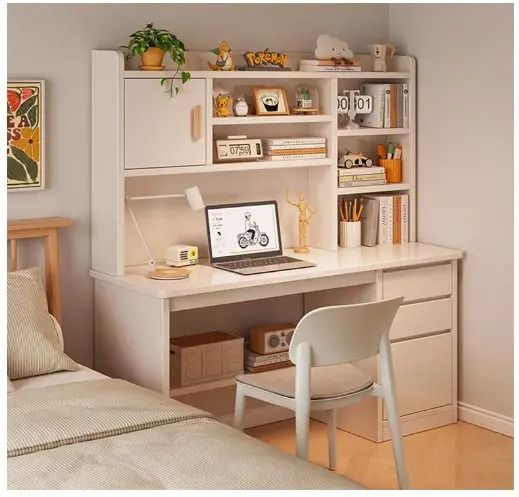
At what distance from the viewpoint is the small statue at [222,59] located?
14.2 ft

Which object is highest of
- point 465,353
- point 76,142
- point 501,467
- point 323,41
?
point 323,41

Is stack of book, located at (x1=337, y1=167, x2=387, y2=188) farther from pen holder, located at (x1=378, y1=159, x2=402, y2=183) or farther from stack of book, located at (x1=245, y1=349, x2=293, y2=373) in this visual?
→ stack of book, located at (x1=245, y1=349, x2=293, y2=373)

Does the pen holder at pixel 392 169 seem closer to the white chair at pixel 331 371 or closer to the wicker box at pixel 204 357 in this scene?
the wicker box at pixel 204 357

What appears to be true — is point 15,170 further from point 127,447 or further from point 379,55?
point 379,55

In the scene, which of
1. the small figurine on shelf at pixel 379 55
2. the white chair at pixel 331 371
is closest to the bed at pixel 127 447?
the white chair at pixel 331 371

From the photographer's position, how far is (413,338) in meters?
4.58

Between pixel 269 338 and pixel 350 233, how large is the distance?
0.62 metres

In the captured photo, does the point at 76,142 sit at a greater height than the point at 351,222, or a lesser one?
greater

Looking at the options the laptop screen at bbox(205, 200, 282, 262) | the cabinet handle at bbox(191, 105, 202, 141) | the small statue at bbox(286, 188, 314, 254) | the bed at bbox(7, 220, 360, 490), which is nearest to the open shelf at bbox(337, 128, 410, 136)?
the small statue at bbox(286, 188, 314, 254)

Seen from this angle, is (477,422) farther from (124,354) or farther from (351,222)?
(124,354)

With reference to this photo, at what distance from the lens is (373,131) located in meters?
4.80

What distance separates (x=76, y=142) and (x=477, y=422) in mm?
2185

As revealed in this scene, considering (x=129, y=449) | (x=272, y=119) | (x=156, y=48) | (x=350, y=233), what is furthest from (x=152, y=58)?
(x=129, y=449)

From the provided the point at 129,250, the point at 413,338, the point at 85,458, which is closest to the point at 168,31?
the point at 129,250
